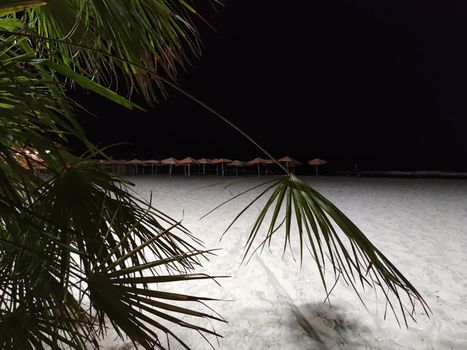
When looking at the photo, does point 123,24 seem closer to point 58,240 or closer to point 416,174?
point 58,240

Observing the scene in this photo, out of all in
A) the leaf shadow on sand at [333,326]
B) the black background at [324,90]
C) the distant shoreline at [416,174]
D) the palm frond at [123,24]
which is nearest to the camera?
the palm frond at [123,24]

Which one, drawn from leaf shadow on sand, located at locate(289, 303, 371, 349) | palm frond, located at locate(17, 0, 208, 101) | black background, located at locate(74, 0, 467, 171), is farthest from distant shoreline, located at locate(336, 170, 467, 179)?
palm frond, located at locate(17, 0, 208, 101)

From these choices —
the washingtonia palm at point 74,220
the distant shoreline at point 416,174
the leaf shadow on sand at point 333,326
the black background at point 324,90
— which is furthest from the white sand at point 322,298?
the black background at point 324,90

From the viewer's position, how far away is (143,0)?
45.0 inches

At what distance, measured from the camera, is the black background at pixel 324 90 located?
3114 cm

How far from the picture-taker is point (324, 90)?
127ft

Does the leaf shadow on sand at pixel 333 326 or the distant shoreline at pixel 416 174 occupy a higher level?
the distant shoreline at pixel 416 174

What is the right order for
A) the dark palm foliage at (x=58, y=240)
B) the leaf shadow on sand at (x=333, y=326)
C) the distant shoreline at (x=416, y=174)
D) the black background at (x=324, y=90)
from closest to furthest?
the dark palm foliage at (x=58, y=240)
the leaf shadow on sand at (x=333, y=326)
the distant shoreline at (x=416, y=174)
the black background at (x=324, y=90)

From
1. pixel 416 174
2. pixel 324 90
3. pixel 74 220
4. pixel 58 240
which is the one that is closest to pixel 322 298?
pixel 74 220

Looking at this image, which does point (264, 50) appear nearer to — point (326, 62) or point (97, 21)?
point (326, 62)

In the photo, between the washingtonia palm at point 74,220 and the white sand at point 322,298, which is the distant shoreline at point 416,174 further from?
the washingtonia palm at point 74,220

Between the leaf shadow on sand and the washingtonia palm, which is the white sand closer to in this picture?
the leaf shadow on sand

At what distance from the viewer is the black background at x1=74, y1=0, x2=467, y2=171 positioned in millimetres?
31141

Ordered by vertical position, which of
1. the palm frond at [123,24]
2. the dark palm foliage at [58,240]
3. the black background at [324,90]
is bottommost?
the dark palm foliage at [58,240]
